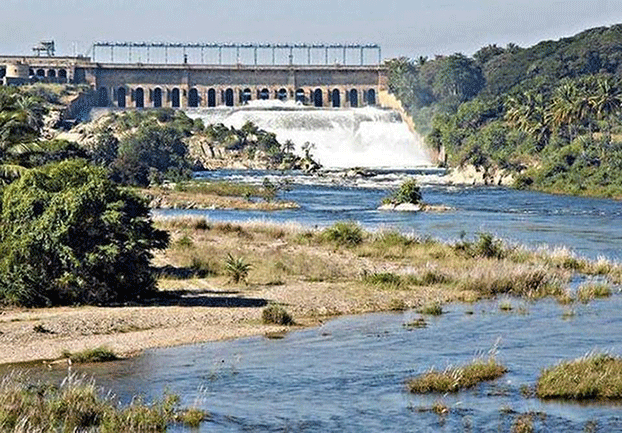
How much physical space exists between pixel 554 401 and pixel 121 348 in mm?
13024

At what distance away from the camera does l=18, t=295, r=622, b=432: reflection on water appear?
3247 centimetres

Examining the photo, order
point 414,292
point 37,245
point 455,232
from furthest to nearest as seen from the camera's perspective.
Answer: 1. point 455,232
2. point 414,292
3. point 37,245

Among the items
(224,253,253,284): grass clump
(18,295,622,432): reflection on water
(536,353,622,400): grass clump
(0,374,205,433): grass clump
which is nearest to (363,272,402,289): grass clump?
(224,253,253,284): grass clump

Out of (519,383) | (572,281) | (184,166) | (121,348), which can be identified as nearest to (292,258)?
(572,281)

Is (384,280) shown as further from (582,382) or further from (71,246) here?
(582,382)

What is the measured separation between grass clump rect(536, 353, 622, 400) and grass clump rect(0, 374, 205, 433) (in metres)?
9.18

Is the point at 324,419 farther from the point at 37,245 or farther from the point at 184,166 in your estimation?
the point at 184,166

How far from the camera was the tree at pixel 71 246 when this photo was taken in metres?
46.7

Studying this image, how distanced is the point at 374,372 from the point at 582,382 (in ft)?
19.4

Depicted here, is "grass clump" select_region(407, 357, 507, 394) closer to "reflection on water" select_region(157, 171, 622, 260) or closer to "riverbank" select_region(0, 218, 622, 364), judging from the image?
"riverbank" select_region(0, 218, 622, 364)

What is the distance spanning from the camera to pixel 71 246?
154 ft

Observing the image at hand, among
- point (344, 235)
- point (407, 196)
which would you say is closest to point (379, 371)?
point (344, 235)

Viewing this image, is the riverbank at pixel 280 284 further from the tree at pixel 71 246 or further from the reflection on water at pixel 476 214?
the reflection on water at pixel 476 214

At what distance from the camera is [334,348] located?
42094 mm
